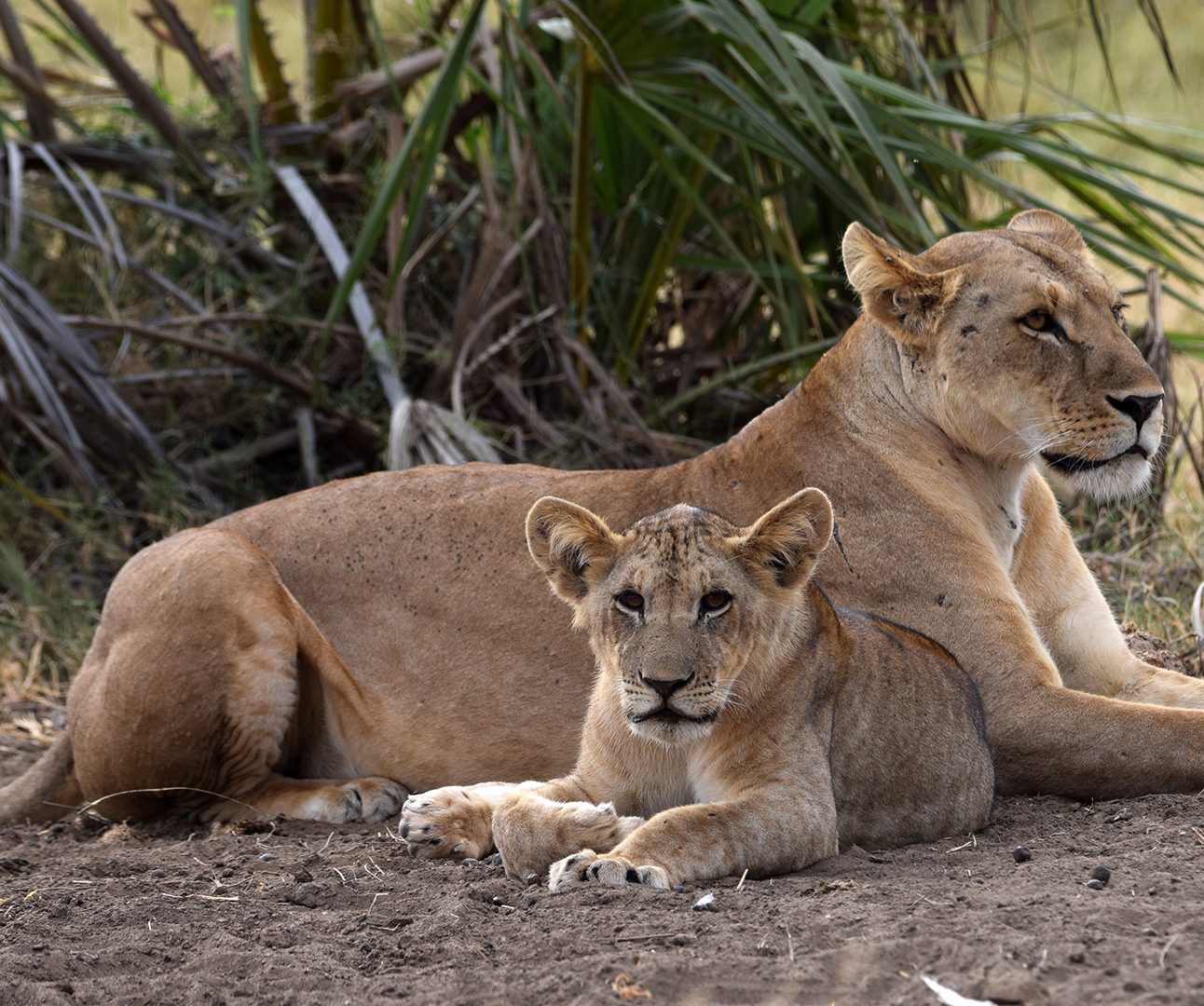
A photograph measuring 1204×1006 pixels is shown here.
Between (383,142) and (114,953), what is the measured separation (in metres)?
4.55

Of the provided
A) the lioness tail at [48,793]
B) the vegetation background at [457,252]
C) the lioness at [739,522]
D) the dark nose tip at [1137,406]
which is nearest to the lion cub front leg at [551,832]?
the lioness at [739,522]

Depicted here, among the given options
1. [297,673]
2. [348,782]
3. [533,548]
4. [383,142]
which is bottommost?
[348,782]

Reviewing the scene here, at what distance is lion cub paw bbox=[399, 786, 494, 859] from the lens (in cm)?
367

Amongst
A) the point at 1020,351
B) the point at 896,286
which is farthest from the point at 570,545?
the point at 1020,351

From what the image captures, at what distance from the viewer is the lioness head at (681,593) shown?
3.19m

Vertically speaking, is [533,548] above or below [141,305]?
below

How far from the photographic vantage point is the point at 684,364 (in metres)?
6.46

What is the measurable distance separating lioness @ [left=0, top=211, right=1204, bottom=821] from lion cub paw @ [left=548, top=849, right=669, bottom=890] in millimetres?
978

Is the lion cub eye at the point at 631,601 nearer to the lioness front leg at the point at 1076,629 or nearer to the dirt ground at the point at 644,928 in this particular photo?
the dirt ground at the point at 644,928

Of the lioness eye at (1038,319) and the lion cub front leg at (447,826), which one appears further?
→ the lioness eye at (1038,319)

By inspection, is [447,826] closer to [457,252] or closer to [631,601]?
[631,601]

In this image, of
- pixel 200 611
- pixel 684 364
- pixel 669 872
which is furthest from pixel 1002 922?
pixel 684 364

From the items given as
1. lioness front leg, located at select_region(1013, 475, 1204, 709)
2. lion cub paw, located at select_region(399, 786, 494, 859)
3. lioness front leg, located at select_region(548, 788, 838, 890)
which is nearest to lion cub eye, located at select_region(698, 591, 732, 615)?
lioness front leg, located at select_region(548, 788, 838, 890)

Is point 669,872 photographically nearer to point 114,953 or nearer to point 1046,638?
point 114,953
